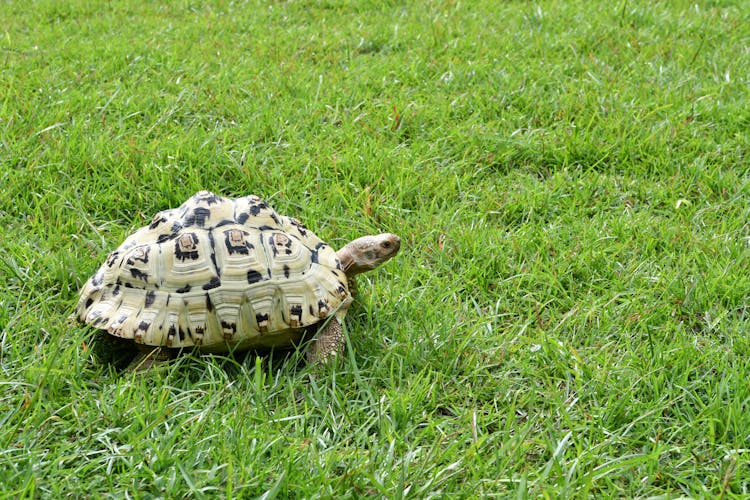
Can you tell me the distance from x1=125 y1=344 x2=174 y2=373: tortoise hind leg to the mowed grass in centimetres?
7

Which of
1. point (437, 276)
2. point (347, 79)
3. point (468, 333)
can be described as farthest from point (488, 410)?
point (347, 79)

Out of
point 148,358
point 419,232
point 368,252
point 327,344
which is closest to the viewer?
point 148,358

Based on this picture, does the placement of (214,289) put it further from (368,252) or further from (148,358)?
(368,252)

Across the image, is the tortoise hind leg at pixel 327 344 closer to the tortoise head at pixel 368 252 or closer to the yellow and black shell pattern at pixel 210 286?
the yellow and black shell pattern at pixel 210 286

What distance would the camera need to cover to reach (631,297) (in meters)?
3.48

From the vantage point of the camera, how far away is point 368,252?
3260 mm

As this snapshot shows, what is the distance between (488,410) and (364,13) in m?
5.21

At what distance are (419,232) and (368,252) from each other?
2.39 ft

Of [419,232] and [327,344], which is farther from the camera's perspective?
[419,232]

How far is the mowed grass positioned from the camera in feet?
8.27

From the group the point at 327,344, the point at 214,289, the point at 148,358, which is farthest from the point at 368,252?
the point at 148,358

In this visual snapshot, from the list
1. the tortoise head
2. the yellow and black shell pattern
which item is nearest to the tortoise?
the yellow and black shell pattern

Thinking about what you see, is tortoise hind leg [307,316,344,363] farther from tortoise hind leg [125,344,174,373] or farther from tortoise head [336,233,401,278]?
tortoise hind leg [125,344,174,373]

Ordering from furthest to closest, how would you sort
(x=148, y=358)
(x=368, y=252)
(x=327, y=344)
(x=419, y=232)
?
(x=419, y=232) → (x=368, y=252) → (x=327, y=344) → (x=148, y=358)
